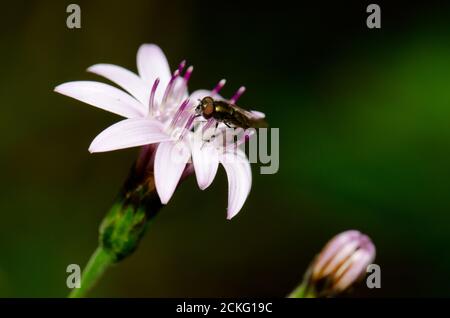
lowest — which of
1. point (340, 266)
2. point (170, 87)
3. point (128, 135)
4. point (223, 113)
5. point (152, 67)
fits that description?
point (340, 266)

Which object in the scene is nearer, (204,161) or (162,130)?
(204,161)

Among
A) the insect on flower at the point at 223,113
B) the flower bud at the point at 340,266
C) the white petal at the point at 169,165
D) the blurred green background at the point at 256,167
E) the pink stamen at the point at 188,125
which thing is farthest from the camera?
the blurred green background at the point at 256,167

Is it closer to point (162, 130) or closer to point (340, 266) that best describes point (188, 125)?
point (162, 130)

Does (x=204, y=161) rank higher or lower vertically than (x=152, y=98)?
lower

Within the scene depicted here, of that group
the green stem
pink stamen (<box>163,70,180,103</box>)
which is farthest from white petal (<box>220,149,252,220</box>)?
the green stem

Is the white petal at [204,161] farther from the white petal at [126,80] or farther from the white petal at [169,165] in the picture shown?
the white petal at [126,80]

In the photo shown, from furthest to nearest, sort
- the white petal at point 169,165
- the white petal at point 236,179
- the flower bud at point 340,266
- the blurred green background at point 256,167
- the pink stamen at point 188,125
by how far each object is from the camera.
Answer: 1. the blurred green background at point 256,167
2. the flower bud at point 340,266
3. the pink stamen at point 188,125
4. the white petal at point 236,179
5. the white petal at point 169,165

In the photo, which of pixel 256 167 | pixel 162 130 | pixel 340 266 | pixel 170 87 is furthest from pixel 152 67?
pixel 256 167

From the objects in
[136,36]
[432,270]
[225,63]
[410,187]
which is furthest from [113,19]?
[432,270]

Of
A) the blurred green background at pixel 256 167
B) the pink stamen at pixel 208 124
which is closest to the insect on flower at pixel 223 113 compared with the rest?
the pink stamen at pixel 208 124
